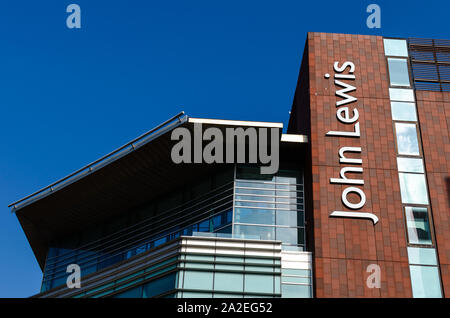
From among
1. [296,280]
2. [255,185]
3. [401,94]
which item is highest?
[401,94]

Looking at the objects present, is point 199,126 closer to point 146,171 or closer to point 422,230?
point 146,171

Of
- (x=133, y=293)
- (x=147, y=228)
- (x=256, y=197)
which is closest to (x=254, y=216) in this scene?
(x=256, y=197)

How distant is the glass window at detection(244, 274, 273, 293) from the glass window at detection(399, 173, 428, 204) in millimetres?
9557

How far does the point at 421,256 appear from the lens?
32469 mm

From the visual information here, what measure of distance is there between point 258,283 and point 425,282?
9212 millimetres

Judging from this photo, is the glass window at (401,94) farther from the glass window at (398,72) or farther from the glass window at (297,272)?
the glass window at (297,272)

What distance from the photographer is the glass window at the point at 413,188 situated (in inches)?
1348

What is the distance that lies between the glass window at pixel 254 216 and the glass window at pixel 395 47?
1401 centimetres

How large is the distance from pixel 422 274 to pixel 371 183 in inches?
233

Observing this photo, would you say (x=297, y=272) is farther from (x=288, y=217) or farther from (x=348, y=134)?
(x=348, y=134)

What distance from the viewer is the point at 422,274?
31969mm

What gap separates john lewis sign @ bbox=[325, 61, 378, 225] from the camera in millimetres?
33406

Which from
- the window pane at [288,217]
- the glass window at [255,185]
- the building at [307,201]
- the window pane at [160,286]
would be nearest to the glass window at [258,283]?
the building at [307,201]

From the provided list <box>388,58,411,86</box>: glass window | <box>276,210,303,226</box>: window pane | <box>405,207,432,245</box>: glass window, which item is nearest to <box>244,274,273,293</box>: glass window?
<box>276,210,303,226</box>: window pane
